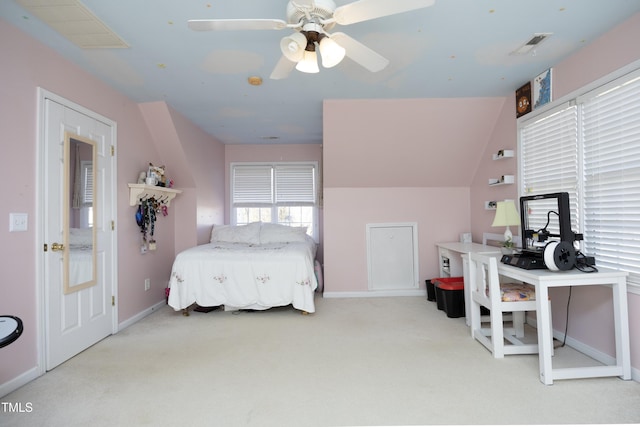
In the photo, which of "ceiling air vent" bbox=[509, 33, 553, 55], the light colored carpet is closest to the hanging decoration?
the light colored carpet

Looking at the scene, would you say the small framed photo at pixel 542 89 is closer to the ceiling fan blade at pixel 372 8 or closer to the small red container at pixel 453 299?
the small red container at pixel 453 299

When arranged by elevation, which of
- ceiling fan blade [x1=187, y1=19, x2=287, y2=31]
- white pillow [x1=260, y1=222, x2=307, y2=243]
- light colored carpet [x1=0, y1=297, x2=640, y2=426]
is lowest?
light colored carpet [x1=0, y1=297, x2=640, y2=426]

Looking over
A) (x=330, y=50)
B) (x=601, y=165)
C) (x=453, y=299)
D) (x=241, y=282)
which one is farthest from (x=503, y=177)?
(x=241, y=282)

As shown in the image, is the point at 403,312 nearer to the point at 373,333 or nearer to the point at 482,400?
the point at 373,333

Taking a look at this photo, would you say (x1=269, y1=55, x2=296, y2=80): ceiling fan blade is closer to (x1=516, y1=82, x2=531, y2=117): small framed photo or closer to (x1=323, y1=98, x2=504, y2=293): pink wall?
(x1=323, y1=98, x2=504, y2=293): pink wall

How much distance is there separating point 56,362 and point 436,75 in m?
3.84

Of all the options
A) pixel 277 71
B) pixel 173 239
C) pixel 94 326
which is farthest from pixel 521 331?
pixel 173 239

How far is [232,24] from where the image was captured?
5.14ft

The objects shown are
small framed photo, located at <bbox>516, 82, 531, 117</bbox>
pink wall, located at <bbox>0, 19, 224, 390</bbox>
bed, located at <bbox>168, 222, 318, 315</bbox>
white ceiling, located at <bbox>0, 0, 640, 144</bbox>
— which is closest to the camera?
white ceiling, located at <bbox>0, 0, 640, 144</bbox>

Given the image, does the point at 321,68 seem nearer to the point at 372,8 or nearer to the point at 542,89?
the point at 372,8

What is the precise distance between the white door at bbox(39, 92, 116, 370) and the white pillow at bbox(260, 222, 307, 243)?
189 cm

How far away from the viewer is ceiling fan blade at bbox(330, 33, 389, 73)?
1.75 m

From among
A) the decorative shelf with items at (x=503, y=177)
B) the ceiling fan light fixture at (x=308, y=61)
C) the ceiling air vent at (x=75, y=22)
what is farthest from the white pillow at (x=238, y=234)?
the decorative shelf with items at (x=503, y=177)

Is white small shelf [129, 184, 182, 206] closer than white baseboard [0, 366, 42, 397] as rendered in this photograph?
No
